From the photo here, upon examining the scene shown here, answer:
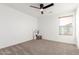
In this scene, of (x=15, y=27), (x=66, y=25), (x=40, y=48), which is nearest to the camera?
(x=66, y=25)

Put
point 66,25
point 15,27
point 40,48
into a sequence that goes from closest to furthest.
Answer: point 66,25 → point 15,27 → point 40,48

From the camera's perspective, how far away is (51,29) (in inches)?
67.0

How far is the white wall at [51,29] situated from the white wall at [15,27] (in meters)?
0.17

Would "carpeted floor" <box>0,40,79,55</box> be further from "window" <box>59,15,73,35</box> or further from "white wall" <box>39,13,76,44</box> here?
"window" <box>59,15,73,35</box>

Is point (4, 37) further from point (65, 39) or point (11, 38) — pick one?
point (65, 39)

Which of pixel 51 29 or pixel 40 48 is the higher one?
pixel 51 29

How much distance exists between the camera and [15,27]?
1.69 meters

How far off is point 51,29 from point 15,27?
76 centimetres

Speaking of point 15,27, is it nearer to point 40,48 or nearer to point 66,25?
point 40,48

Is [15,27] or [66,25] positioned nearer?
Result: [66,25]

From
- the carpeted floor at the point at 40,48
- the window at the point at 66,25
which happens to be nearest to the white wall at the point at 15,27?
the carpeted floor at the point at 40,48

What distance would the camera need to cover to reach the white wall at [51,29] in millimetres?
1566

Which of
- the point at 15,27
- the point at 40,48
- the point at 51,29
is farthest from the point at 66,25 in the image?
the point at 15,27

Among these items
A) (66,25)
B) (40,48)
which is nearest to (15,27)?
(40,48)
